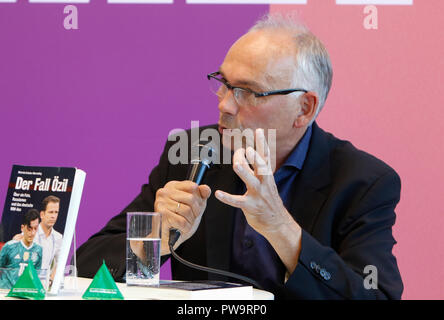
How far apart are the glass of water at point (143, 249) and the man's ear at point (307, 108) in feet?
2.36

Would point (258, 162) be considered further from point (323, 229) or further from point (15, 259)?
point (15, 259)

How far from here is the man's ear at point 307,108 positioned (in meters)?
1.98

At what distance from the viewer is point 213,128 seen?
2119 millimetres

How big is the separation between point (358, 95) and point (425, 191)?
489mm

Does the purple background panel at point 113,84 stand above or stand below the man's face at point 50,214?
above

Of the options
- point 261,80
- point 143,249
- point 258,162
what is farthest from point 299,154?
point 143,249

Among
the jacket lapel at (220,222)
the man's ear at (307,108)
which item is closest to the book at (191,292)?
the jacket lapel at (220,222)

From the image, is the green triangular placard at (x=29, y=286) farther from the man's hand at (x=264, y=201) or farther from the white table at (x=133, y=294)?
the man's hand at (x=264, y=201)

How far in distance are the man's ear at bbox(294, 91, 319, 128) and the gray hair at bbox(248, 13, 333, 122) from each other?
18 mm

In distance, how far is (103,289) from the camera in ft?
3.96

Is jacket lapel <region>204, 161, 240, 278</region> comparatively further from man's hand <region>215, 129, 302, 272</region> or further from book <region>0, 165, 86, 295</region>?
book <region>0, 165, 86, 295</region>

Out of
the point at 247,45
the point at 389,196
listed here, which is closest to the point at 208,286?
the point at 389,196
